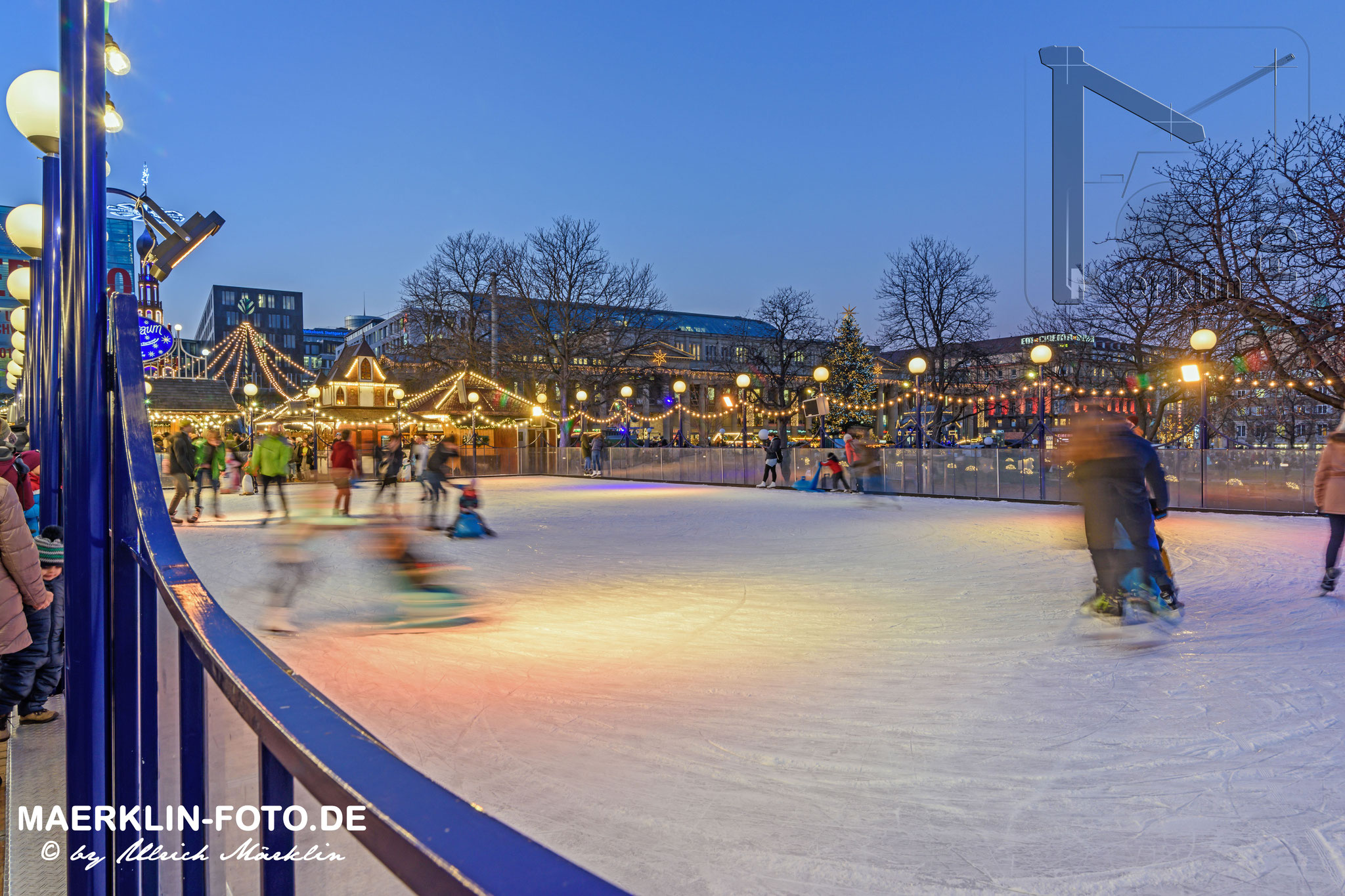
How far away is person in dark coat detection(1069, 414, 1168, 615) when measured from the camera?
22.2ft

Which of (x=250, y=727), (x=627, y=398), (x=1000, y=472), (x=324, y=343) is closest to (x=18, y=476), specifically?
(x=250, y=727)

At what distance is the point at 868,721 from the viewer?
4.38m

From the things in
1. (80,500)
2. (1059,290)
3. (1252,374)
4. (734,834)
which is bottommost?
(734,834)

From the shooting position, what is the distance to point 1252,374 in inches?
769

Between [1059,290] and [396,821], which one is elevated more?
[1059,290]

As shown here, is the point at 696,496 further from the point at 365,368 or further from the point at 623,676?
the point at 365,368

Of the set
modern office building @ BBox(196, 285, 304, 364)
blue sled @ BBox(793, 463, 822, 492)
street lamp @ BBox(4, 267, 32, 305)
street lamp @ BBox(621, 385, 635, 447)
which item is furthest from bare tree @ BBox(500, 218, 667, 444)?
modern office building @ BBox(196, 285, 304, 364)

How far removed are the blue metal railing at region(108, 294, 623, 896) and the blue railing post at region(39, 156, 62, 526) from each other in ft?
5.58

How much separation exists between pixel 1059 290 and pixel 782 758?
1726 centimetres

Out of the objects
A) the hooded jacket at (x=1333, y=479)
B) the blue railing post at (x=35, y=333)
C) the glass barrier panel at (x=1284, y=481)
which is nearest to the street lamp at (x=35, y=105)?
the blue railing post at (x=35, y=333)

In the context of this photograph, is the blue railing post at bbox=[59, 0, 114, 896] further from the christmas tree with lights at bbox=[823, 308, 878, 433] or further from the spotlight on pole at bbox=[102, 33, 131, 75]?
the christmas tree with lights at bbox=[823, 308, 878, 433]

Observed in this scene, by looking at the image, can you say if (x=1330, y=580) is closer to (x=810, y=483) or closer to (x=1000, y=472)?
(x=1000, y=472)

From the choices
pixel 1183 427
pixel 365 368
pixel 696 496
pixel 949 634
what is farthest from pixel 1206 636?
pixel 365 368

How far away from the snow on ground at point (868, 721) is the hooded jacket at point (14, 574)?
1.48m
